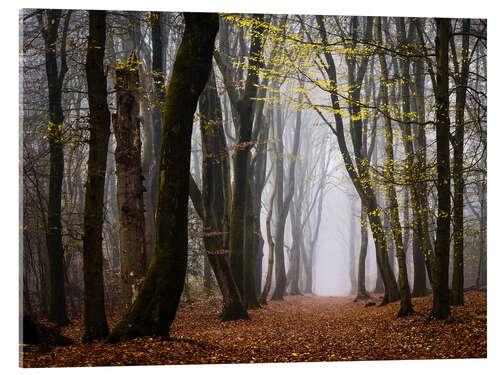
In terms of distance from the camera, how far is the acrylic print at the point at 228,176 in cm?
500

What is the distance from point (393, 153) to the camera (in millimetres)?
7332

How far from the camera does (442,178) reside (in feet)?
19.7

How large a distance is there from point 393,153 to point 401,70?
126cm

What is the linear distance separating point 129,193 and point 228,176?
10.9 ft

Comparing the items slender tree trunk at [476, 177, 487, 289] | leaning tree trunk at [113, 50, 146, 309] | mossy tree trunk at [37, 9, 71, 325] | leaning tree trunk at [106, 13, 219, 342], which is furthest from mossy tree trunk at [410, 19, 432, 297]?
mossy tree trunk at [37, 9, 71, 325]

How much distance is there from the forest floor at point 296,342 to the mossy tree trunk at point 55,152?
0.58 metres

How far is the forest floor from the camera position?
4816 mm

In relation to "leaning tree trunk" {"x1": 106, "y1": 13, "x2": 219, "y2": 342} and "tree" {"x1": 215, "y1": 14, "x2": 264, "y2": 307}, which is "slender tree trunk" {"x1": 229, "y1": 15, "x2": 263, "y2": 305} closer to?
"tree" {"x1": 215, "y1": 14, "x2": 264, "y2": 307}

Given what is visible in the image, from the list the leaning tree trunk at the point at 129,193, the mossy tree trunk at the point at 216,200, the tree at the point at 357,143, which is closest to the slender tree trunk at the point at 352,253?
the tree at the point at 357,143

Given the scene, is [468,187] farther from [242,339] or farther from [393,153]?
[242,339]

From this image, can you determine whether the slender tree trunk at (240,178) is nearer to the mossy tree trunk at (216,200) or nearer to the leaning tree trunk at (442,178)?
the mossy tree trunk at (216,200)

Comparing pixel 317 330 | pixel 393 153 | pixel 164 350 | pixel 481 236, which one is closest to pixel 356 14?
pixel 393 153

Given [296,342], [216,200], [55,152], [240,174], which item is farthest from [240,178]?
[296,342]

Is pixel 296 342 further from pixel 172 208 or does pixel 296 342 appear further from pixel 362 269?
pixel 362 269
